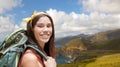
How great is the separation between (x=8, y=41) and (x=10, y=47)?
11.2 inches

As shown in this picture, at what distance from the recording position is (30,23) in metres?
5.76

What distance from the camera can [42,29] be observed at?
19.0 ft

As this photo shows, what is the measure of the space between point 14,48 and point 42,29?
97 cm

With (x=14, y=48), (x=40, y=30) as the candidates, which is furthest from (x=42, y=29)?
(x=14, y=48)

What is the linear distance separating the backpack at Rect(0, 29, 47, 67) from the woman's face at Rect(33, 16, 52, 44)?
0.91 feet

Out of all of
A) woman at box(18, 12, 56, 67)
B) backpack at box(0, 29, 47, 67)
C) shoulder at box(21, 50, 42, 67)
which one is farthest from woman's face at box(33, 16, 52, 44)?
shoulder at box(21, 50, 42, 67)

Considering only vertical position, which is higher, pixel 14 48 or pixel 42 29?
pixel 42 29

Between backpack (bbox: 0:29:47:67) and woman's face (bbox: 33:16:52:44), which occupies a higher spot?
woman's face (bbox: 33:16:52:44)

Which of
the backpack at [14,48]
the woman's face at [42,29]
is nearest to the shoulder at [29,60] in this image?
the backpack at [14,48]

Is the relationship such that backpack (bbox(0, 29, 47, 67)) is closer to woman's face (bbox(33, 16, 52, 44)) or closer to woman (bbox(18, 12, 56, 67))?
woman (bbox(18, 12, 56, 67))

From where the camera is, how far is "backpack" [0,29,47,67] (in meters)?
4.91

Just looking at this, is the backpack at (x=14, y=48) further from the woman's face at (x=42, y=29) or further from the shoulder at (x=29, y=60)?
the woman's face at (x=42, y=29)

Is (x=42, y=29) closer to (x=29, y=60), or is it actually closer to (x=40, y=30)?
(x=40, y=30)

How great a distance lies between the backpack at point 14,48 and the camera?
16.1 ft
